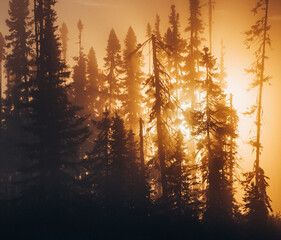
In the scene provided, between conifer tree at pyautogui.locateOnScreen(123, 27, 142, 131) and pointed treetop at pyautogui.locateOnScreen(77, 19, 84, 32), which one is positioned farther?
pointed treetop at pyautogui.locateOnScreen(77, 19, 84, 32)

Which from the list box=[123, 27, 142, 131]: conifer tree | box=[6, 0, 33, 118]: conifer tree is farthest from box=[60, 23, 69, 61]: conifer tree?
box=[123, 27, 142, 131]: conifer tree

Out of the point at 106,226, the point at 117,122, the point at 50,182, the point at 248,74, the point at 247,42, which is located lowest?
the point at 106,226

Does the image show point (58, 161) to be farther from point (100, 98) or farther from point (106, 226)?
point (100, 98)

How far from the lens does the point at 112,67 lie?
33.2 metres

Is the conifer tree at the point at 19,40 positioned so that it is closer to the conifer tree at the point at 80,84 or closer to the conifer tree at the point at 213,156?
the conifer tree at the point at 80,84

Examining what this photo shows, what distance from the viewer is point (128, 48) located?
33188 mm

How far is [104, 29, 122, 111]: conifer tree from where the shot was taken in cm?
3280

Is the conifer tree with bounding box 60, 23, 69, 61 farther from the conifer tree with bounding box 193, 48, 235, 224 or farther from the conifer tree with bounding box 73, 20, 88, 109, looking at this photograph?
the conifer tree with bounding box 193, 48, 235, 224

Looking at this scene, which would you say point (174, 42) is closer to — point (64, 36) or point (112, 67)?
point (112, 67)

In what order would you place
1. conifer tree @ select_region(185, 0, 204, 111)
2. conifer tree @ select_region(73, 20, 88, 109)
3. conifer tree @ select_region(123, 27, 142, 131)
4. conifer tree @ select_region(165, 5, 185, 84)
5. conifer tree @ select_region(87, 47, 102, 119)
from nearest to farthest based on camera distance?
conifer tree @ select_region(185, 0, 204, 111), conifer tree @ select_region(165, 5, 185, 84), conifer tree @ select_region(123, 27, 142, 131), conifer tree @ select_region(73, 20, 88, 109), conifer tree @ select_region(87, 47, 102, 119)

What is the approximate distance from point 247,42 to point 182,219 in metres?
15.4

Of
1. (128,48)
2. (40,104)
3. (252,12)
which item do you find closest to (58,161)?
(40,104)

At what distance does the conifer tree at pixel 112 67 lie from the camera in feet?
108

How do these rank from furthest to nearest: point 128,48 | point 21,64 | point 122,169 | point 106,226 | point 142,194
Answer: point 128,48 < point 21,64 < point 122,169 < point 142,194 < point 106,226
